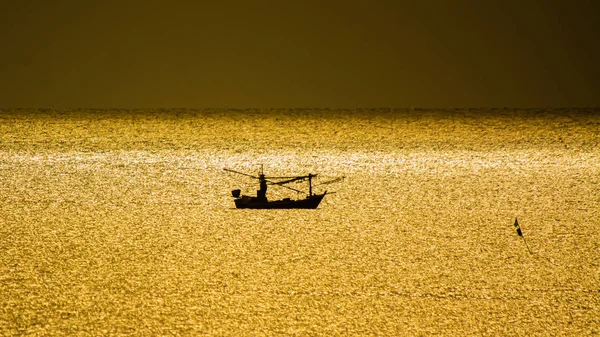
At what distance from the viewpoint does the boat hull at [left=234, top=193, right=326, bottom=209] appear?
1696 mm

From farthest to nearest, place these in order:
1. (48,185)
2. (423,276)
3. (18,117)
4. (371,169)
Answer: (18,117) < (371,169) < (48,185) < (423,276)

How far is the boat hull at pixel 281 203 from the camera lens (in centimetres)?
170

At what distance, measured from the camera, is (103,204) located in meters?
1.79

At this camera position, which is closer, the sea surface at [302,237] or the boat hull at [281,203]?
the sea surface at [302,237]

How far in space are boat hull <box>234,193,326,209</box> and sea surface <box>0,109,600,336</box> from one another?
2cm

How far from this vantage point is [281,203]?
1.69 metres

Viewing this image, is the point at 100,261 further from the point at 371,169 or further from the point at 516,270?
the point at 371,169

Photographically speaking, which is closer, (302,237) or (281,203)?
(302,237)

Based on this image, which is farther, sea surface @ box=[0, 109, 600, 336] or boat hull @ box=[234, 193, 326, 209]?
boat hull @ box=[234, 193, 326, 209]

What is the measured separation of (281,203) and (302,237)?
184 millimetres

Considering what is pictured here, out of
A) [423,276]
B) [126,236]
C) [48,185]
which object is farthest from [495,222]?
[48,185]

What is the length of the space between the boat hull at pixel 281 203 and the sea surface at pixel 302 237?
0.02 m

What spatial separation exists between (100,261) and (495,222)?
952 millimetres

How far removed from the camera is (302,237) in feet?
5.03
